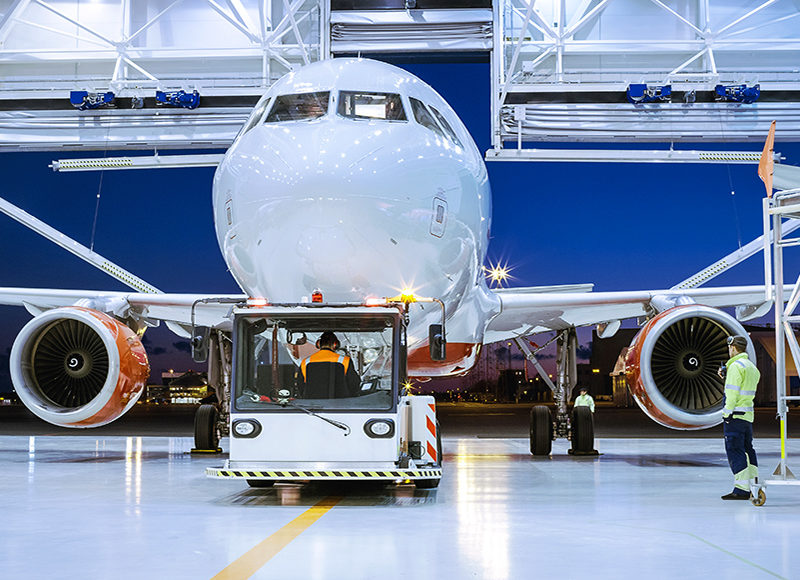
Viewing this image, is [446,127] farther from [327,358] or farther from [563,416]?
[563,416]

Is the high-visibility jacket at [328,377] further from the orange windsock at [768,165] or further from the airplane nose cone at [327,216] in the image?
the orange windsock at [768,165]

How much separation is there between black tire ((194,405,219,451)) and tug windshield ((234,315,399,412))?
229 inches

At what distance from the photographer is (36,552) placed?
5570 mm

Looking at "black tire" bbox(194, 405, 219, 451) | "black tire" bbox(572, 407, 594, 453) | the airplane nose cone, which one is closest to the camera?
the airplane nose cone

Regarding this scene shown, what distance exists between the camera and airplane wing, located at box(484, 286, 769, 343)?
12812 mm

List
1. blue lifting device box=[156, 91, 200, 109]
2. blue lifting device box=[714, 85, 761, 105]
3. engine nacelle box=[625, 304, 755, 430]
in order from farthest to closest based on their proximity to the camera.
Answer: blue lifting device box=[156, 91, 200, 109], blue lifting device box=[714, 85, 761, 105], engine nacelle box=[625, 304, 755, 430]

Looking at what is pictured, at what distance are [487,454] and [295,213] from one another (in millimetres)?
7976

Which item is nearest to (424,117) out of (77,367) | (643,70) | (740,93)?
(77,367)

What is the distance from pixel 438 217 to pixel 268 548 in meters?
3.52

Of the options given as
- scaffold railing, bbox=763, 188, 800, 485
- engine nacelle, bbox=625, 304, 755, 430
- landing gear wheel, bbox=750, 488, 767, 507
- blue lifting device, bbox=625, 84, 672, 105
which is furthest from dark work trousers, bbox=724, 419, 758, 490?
blue lifting device, bbox=625, 84, 672, 105

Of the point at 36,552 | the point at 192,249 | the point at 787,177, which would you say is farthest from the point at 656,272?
the point at 36,552

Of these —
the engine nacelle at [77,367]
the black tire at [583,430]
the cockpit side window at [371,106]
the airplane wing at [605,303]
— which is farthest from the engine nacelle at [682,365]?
the engine nacelle at [77,367]

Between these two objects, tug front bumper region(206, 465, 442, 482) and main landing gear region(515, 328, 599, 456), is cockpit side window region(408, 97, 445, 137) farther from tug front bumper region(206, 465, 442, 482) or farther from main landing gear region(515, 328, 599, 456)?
main landing gear region(515, 328, 599, 456)

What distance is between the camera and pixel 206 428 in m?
14.3
